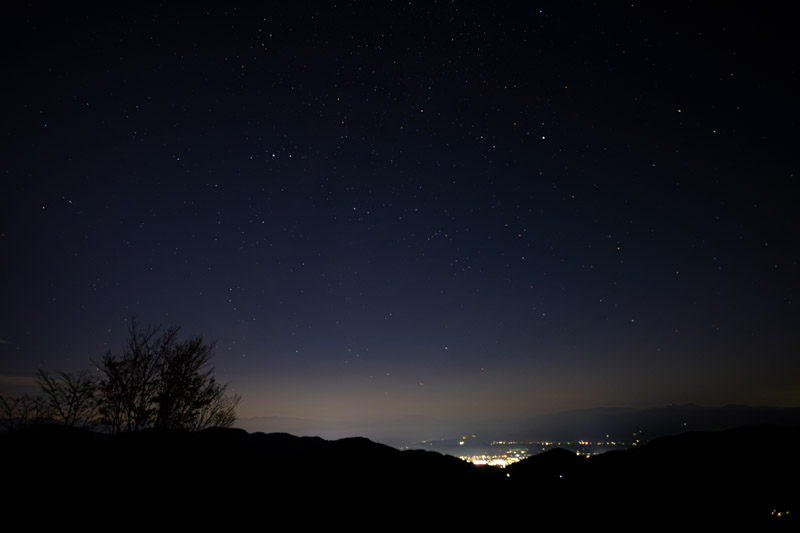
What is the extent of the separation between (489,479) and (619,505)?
3213mm

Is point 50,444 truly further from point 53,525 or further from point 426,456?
point 426,456

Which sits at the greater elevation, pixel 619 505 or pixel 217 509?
pixel 217 509

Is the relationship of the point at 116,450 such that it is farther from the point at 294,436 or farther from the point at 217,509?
the point at 294,436

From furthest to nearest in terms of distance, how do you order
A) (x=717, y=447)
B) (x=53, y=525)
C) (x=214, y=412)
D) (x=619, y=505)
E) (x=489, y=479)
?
(x=214, y=412) < (x=489, y=479) < (x=717, y=447) < (x=619, y=505) < (x=53, y=525)

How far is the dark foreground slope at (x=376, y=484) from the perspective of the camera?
6.62m

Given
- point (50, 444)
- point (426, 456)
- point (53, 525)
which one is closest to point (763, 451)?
point (426, 456)

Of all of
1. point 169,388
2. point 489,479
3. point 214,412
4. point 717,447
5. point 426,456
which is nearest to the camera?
point 717,447

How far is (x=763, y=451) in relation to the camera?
880cm

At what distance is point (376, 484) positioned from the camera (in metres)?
8.75

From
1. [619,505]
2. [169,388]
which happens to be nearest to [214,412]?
[169,388]

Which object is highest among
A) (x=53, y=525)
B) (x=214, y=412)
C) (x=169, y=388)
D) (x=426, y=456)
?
(x=169, y=388)

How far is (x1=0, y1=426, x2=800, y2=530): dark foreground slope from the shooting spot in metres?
6.62

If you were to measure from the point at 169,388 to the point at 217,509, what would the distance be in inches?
329

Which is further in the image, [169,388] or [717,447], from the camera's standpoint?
[169,388]
